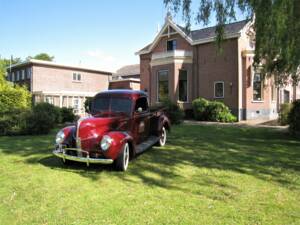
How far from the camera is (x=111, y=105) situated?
8.20 m

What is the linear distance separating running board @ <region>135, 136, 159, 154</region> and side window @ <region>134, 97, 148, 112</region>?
0.91 metres

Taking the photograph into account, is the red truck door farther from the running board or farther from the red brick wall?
the red brick wall

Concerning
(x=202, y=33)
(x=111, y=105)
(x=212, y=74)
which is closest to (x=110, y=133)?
(x=111, y=105)

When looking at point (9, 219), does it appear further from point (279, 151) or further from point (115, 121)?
point (279, 151)

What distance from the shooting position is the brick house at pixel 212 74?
862 inches

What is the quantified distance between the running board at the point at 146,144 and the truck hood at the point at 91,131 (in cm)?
106

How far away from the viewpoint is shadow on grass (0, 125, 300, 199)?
604cm

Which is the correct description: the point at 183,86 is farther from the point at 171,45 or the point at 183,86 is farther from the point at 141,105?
the point at 141,105

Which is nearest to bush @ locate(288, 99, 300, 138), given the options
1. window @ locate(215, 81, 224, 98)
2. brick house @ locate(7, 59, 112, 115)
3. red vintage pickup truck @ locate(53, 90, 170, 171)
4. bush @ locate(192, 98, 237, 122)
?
red vintage pickup truck @ locate(53, 90, 170, 171)

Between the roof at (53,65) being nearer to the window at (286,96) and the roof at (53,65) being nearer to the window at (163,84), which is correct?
the window at (163,84)

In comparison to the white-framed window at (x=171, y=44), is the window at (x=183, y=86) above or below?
below

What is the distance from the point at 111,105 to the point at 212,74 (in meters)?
16.5

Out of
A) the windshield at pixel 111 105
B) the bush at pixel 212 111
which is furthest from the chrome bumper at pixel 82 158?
the bush at pixel 212 111

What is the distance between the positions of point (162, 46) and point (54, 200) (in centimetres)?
2368
